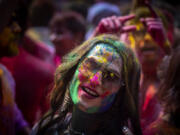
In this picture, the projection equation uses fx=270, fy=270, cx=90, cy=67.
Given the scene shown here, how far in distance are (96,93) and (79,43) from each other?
610 mm

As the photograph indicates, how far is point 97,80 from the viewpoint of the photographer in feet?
3.94

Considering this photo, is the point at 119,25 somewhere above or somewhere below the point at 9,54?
above

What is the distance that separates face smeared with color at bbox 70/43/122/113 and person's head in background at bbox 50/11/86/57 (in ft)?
3.51

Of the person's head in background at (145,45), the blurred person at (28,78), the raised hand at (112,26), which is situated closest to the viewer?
the raised hand at (112,26)

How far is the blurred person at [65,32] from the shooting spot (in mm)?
2348

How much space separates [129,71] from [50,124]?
0.46m

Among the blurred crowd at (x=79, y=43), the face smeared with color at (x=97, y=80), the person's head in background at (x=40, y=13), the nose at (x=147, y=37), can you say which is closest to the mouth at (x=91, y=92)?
the face smeared with color at (x=97, y=80)

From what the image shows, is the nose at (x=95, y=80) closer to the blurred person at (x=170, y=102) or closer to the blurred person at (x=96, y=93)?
the blurred person at (x=96, y=93)

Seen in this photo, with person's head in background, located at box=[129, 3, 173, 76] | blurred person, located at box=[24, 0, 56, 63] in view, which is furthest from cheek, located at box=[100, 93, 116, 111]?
blurred person, located at box=[24, 0, 56, 63]

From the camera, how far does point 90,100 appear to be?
3.93ft

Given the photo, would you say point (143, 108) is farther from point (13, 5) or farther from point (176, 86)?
point (13, 5)

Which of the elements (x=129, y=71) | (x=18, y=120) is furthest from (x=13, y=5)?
(x=129, y=71)

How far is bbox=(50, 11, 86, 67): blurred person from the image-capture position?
2.35m

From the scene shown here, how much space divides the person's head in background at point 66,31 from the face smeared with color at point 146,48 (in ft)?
2.35
